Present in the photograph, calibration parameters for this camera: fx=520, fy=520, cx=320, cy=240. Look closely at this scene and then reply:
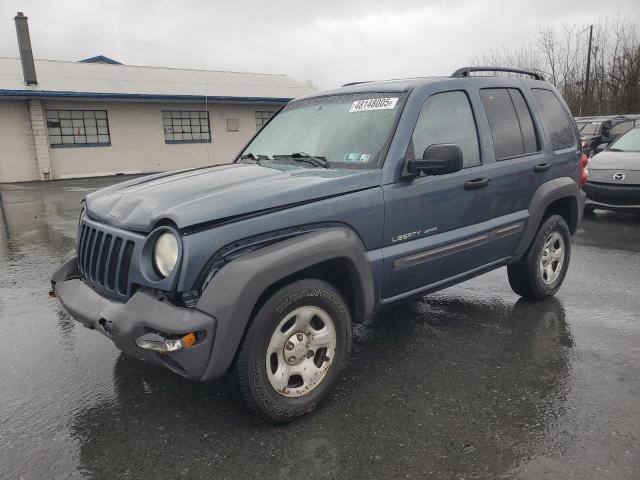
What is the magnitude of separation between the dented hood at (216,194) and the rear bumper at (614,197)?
6865mm

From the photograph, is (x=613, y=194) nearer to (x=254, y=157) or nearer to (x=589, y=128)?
(x=589, y=128)

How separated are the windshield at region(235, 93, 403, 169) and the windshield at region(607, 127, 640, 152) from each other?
25.1 feet

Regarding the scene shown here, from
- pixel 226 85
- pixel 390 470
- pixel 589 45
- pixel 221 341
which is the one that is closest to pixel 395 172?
pixel 221 341

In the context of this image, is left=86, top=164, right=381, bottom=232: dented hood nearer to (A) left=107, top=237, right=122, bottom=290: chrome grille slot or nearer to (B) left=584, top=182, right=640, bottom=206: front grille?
(A) left=107, top=237, right=122, bottom=290: chrome grille slot

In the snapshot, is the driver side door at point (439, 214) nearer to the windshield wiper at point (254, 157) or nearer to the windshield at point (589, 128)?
the windshield wiper at point (254, 157)

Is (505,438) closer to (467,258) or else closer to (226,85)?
(467,258)

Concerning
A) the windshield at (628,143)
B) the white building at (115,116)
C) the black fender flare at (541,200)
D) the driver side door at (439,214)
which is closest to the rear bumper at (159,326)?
the driver side door at (439,214)

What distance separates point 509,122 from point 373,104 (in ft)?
4.25

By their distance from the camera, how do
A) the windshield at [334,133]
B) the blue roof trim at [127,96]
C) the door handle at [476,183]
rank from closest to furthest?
the windshield at [334,133]
the door handle at [476,183]
the blue roof trim at [127,96]

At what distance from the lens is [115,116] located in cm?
2052

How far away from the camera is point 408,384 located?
10.9 ft

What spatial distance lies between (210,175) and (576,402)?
2.71m

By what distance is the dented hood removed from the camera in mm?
2689

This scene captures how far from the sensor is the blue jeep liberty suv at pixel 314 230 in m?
2.58
